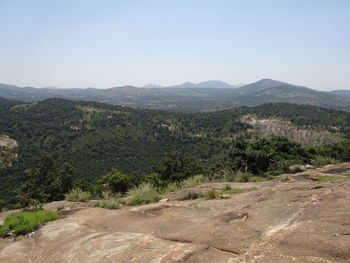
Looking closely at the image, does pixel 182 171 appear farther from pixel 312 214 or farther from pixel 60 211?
pixel 312 214

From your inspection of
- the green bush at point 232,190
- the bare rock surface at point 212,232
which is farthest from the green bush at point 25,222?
the green bush at point 232,190

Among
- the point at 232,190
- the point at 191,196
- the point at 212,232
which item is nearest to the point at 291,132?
the point at 232,190

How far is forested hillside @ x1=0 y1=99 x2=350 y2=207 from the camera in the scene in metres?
88.1

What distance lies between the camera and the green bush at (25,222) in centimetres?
945

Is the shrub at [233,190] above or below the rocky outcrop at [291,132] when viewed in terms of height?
above

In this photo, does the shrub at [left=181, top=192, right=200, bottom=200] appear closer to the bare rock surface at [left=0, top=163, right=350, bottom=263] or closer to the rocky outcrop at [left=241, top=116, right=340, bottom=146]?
the bare rock surface at [left=0, top=163, right=350, bottom=263]

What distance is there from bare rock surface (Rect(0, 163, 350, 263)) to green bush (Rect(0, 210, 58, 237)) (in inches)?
16.0

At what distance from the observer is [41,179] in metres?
30.5

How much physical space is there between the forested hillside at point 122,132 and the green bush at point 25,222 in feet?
204

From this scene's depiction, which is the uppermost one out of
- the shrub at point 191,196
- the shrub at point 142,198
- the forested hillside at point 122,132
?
the shrub at point 191,196

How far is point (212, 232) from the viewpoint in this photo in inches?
265

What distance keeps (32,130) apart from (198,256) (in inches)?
5270

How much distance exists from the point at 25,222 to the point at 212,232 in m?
7.12

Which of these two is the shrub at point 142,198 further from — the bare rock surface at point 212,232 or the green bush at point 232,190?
the green bush at point 232,190
